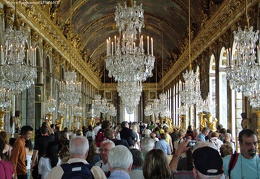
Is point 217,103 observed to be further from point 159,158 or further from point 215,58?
point 159,158

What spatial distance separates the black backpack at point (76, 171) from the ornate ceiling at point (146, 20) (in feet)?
55.6

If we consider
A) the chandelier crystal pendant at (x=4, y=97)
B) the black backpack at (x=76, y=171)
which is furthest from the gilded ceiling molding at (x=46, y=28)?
the black backpack at (x=76, y=171)

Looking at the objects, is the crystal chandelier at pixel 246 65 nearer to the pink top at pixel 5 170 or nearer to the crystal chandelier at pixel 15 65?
the crystal chandelier at pixel 15 65

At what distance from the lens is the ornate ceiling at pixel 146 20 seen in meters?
24.8

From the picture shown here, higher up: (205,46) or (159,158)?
(205,46)

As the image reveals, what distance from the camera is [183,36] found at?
3216cm

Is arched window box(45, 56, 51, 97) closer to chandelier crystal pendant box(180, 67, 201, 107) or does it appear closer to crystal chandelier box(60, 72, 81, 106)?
crystal chandelier box(60, 72, 81, 106)

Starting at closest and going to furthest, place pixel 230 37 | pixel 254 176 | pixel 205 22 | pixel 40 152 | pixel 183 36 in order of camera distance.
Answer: pixel 254 176 → pixel 40 152 → pixel 230 37 → pixel 205 22 → pixel 183 36

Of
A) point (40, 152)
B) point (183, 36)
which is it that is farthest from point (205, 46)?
point (40, 152)

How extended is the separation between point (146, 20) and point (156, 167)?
33688mm

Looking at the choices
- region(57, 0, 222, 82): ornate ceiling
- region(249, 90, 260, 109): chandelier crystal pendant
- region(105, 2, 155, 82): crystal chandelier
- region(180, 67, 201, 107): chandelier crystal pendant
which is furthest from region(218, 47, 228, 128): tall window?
region(249, 90, 260, 109): chandelier crystal pendant

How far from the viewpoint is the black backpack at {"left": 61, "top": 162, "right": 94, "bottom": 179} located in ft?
13.1

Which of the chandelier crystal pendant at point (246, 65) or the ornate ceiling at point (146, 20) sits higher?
the ornate ceiling at point (146, 20)

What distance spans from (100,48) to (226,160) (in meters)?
41.5
